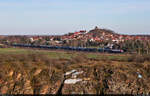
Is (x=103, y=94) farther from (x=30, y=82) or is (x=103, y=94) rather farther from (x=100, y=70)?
(x=30, y=82)

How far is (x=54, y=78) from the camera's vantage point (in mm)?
17812

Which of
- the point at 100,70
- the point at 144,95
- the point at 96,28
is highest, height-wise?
the point at 96,28

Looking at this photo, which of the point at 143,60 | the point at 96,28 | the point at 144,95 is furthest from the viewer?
the point at 96,28

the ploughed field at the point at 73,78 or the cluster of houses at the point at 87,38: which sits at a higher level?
the cluster of houses at the point at 87,38

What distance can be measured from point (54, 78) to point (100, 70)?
13.0ft

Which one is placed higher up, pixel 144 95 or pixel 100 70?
pixel 100 70

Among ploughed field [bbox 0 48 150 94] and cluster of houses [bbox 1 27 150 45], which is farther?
cluster of houses [bbox 1 27 150 45]

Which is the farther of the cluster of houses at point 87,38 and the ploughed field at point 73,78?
the cluster of houses at point 87,38

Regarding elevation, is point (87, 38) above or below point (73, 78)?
above

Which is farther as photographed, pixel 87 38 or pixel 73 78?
pixel 87 38

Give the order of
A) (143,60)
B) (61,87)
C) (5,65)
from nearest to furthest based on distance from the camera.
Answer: (61,87) < (5,65) < (143,60)

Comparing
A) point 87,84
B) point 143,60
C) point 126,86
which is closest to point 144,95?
point 126,86

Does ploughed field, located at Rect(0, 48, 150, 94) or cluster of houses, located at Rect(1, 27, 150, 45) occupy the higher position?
cluster of houses, located at Rect(1, 27, 150, 45)

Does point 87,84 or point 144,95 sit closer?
point 144,95
